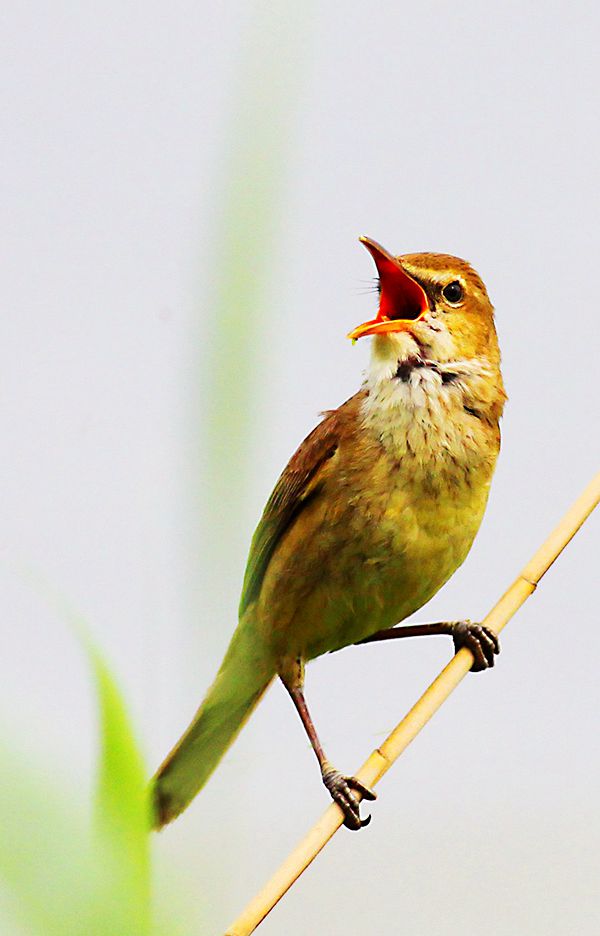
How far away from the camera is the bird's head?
2.79 meters

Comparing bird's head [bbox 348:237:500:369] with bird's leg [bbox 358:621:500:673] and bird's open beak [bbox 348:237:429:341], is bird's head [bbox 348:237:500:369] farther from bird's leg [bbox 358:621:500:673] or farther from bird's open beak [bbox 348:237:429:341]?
bird's leg [bbox 358:621:500:673]

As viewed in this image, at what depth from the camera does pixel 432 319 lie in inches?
113

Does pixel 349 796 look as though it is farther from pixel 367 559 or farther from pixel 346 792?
pixel 367 559

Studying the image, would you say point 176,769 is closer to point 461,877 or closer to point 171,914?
point 461,877

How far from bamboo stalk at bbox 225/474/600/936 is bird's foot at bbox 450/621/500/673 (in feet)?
3.57

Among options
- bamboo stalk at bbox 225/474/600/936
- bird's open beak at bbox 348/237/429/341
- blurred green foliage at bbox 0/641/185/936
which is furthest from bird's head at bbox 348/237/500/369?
blurred green foliage at bbox 0/641/185/936

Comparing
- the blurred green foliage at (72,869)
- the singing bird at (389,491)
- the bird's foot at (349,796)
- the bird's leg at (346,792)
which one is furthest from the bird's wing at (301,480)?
the blurred green foliage at (72,869)

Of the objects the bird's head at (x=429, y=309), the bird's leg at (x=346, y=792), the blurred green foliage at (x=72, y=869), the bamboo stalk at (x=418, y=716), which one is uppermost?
the blurred green foliage at (x=72, y=869)

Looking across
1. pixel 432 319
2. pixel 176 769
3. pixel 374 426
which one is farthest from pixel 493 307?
pixel 176 769

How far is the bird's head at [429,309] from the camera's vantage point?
110 inches

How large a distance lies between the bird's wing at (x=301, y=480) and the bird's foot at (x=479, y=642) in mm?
611

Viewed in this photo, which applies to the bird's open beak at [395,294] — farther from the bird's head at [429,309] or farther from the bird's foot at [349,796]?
the bird's foot at [349,796]

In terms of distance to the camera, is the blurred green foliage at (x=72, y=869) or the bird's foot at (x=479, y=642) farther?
the bird's foot at (x=479, y=642)

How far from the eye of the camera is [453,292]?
2.92 m
